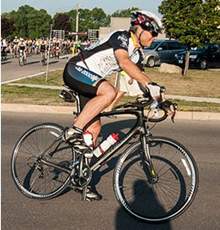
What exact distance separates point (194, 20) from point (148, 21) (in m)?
17.2

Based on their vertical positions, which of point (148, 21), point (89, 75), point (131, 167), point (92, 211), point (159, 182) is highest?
point (148, 21)

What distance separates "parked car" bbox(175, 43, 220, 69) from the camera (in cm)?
2831

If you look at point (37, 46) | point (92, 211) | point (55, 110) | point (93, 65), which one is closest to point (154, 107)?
point (93, 65)

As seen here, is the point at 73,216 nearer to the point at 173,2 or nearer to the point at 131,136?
the point at 131,136

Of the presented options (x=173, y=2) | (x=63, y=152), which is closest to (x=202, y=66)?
(x=173, y=2)

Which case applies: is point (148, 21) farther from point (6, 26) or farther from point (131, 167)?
point (6, 26)

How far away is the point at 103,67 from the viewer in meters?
4.27

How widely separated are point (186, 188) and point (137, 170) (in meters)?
0.52

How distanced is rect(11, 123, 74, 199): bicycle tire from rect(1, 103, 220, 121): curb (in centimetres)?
543

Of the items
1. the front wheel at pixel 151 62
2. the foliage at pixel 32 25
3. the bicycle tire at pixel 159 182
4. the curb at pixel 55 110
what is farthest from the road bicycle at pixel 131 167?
the foliage at pixel 32 25

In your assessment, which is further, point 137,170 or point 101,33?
point 101,33

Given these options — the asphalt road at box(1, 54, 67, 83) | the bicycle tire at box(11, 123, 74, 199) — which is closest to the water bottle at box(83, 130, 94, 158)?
the bicycle tire at box(11, 123, 74, 199)

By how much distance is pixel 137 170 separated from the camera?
4418 millimetres

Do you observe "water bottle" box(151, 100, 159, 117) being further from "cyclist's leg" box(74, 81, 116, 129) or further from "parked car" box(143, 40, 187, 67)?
"parked car" box(143, 40, 187, 67)
